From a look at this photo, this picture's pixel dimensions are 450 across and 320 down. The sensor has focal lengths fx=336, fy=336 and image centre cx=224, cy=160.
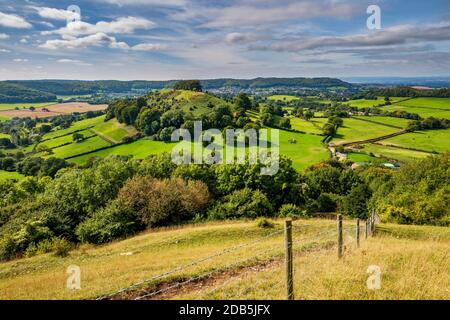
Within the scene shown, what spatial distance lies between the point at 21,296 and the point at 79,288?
7.70 feet

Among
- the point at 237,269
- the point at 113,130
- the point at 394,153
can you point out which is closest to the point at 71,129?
the point at 113,130

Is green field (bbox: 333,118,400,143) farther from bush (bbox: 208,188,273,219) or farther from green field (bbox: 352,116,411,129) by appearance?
bush (bbox: 208,188,273,219)

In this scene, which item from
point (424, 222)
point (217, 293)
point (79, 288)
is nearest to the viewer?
point (217, 293)

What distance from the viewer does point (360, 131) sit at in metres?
115

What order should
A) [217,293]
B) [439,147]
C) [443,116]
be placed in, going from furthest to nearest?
[443,116] < [439,147] < [217,293]

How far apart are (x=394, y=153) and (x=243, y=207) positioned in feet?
230

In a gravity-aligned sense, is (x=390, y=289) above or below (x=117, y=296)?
above

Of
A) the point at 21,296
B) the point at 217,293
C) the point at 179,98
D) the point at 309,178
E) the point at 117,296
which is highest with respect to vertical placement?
the point at 179,98

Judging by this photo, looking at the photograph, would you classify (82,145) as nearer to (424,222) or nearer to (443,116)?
(424,222)

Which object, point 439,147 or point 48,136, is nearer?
point 439,147

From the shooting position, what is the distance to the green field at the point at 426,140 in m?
93.2

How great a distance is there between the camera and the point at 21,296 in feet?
41.7

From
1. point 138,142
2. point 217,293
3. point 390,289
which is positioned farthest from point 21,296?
point 138,142

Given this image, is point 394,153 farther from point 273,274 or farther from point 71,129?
point 71,129
